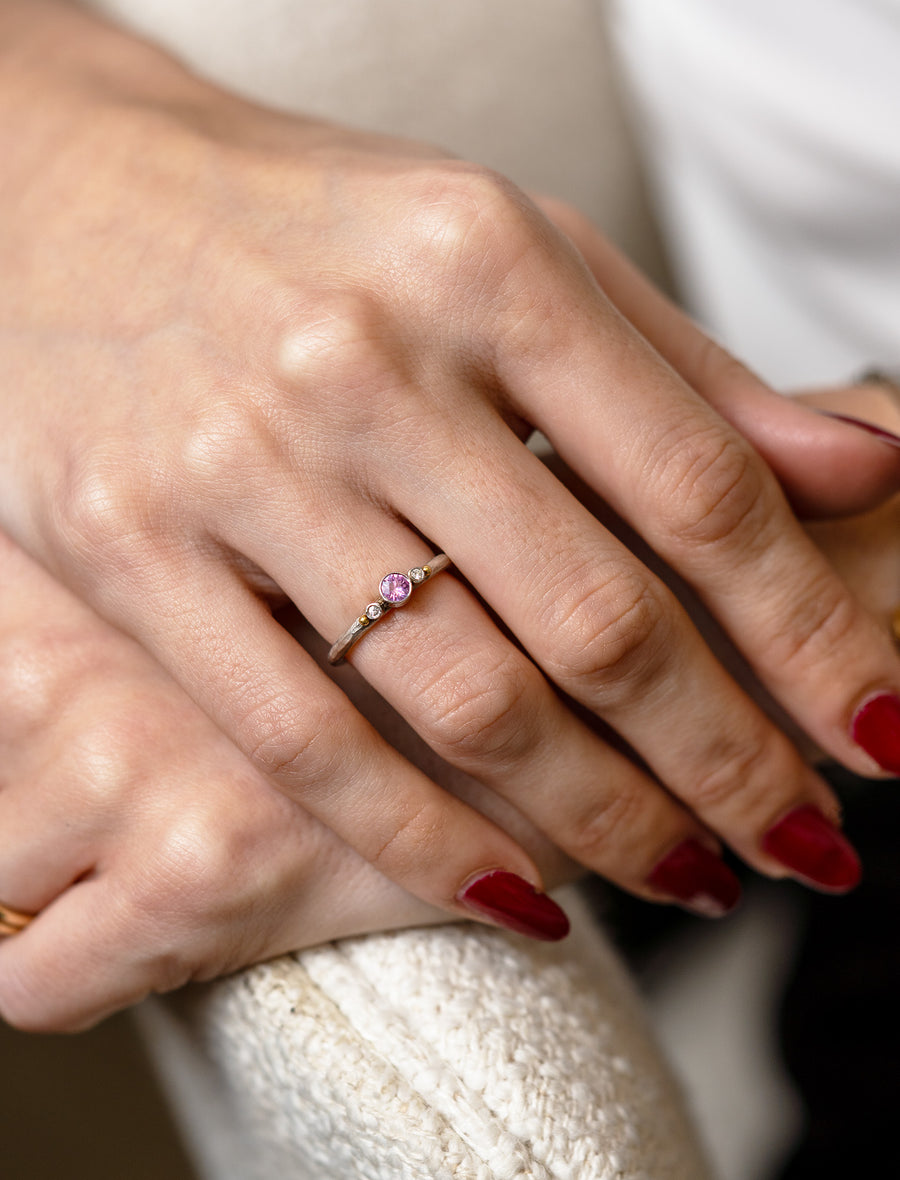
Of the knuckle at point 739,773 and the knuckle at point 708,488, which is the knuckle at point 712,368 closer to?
the knuckle at point 708,488

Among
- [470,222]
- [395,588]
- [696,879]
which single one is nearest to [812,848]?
[696,879]

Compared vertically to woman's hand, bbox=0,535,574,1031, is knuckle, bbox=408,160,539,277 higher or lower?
higher

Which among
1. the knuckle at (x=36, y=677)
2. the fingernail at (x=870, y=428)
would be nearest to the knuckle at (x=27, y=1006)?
the knuckle at (x=36, y=677)

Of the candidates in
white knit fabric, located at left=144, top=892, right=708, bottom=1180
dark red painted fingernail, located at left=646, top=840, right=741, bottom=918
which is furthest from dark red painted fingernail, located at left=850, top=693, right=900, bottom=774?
white knit fabric, located at left=144, top=892, right=708, bottom=1180

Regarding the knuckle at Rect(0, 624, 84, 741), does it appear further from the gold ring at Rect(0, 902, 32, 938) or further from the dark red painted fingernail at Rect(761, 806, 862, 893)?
the dark red painted fingernail at Rect(761, 806, 862, 893)

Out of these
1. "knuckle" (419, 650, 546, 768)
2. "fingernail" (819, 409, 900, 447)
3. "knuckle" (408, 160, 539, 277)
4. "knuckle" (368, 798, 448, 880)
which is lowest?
"knuckle" (368, 798, 448, 880)

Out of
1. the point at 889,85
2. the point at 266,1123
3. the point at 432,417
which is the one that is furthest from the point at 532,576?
the point at 889,85
